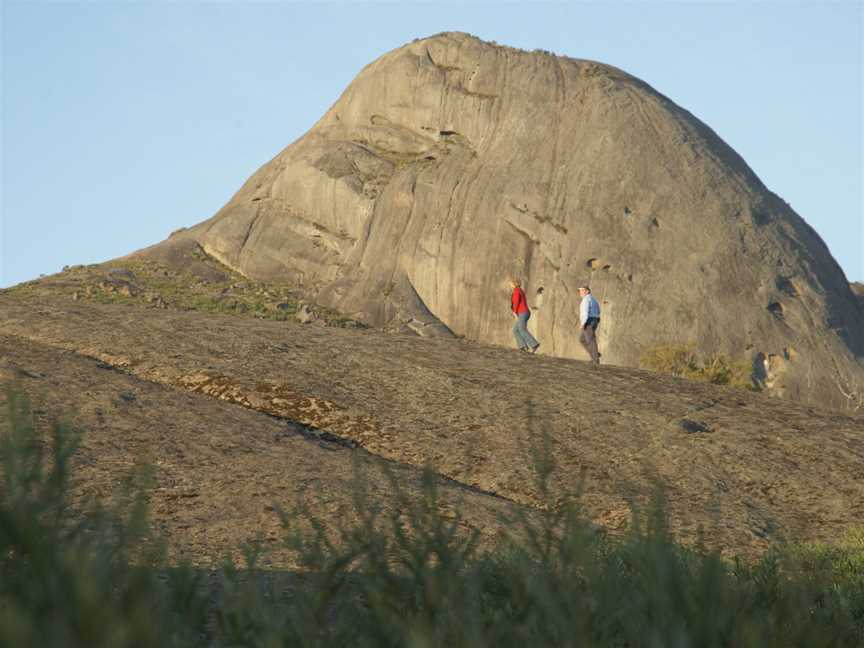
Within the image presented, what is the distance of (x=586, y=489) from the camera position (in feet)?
47.2

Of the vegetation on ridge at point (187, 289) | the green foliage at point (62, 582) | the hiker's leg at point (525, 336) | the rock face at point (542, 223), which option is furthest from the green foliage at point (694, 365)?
the green foliage at point (62, 582)

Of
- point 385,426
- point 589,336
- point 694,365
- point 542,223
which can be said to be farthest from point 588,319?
point 542,223

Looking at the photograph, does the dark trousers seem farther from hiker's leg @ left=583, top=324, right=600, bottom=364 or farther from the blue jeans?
the blue jeans

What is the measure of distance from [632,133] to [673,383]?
27.8m

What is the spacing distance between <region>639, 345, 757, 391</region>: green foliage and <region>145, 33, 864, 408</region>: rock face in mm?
2042

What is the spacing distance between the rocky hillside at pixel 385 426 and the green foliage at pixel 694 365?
909cm

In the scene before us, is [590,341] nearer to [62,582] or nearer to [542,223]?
[62,582]

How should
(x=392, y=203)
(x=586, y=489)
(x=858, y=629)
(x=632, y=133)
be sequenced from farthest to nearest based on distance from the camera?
(x=392, y=203) → (x=632, y=133) → (x=586, y=489) → (x=858, y=629)

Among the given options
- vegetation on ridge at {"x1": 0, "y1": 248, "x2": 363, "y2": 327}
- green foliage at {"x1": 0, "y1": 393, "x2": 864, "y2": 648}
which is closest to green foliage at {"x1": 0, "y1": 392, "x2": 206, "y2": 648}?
green foliage at {"x1": 0, "y1": 393, "x2": 864, "y2": 648}

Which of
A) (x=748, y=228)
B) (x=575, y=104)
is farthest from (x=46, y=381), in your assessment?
(x=575, y=104)

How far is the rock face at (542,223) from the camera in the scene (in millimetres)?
40625

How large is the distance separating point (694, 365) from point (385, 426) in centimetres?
1971

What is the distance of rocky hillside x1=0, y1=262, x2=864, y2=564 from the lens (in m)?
13.1

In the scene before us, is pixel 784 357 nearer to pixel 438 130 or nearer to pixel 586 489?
pixel 438 130
